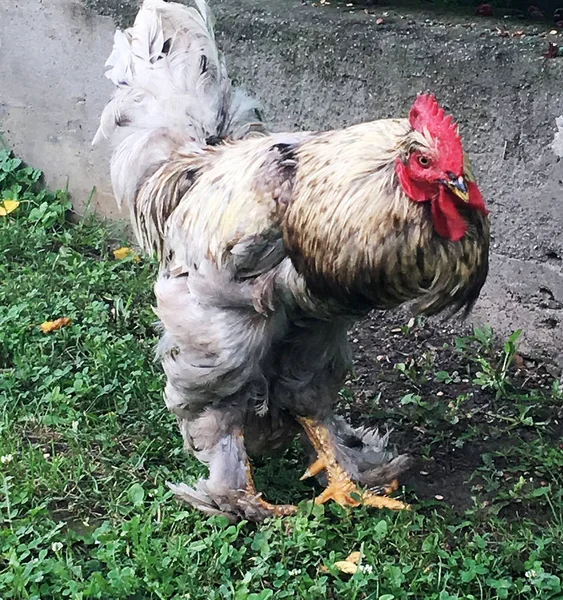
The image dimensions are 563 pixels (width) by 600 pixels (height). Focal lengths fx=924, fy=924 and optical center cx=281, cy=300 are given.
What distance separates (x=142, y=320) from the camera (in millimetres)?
4652

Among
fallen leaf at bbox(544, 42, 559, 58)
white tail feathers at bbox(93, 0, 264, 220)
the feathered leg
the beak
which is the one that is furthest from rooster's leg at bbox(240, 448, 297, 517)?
fallen leaf at bbox(544, 42, 559, 58)

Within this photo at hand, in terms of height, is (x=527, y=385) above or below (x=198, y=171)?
below

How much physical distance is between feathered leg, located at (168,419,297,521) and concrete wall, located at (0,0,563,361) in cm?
156

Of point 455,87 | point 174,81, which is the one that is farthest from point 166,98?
point 455,87

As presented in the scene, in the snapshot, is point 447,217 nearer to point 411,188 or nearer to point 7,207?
point 411,188

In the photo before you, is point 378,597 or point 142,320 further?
point 142,320

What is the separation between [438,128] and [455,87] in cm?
156

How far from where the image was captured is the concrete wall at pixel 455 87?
3.89 meters

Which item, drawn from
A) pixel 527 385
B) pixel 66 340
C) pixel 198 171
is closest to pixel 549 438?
pixel 527 385

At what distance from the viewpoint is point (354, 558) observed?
10.4ft

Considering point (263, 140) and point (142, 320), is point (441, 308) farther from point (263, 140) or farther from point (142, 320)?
point (142, 320)

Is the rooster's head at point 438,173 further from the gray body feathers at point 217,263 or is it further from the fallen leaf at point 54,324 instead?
the fallen leaf at point 54,324

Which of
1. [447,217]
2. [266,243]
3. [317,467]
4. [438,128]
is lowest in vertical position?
[317,467]

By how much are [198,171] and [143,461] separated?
1192mm
